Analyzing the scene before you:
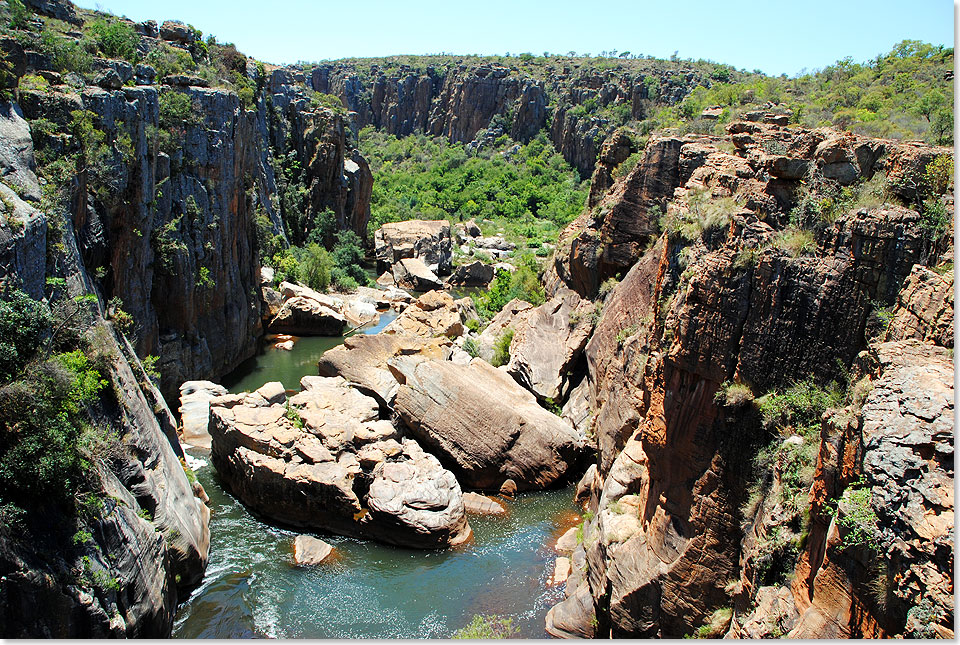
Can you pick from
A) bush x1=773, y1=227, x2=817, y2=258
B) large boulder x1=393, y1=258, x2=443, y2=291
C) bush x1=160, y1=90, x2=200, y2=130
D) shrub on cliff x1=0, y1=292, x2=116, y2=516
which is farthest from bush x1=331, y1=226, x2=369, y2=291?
bush x1=773, y1=227, x2=817, y2=258

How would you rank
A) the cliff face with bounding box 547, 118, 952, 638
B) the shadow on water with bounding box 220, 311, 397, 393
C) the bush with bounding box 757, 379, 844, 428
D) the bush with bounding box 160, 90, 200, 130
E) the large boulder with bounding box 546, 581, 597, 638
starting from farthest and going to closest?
the shadow on water with bounding box 220, 311, 397, 393, the bush with bounding box 160, 90, 200, 130, the large boulder with bounding box 546, 581, 597, 638, the bush with bounding box 757, 379, 844, 428, the cliff face with bounding box 547, 118, 952, 638

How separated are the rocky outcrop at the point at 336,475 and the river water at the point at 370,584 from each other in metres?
0.50

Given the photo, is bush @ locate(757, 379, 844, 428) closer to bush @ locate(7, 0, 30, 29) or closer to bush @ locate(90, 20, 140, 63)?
bush @ locate(7, 0, 30, 29)


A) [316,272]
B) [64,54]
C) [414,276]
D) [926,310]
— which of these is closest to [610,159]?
[64,54]

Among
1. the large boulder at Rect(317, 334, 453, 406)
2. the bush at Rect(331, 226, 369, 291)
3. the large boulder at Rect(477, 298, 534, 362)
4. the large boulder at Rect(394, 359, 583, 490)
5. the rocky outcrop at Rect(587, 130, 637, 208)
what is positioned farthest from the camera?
the bush at Rect(331, 226, 369, 291)

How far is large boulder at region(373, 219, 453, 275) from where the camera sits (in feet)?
187

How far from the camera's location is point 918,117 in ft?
79.9

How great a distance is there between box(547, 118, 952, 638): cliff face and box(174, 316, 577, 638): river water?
2.35m

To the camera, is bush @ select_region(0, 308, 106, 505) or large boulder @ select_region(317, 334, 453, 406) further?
large boulder @ select_region(317, 334, 453, 406)

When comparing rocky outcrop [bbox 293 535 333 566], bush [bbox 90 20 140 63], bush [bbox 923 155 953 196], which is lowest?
rocky outcrop [bbox 293 535 333 566]

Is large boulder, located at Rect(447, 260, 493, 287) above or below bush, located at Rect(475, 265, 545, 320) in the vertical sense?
below

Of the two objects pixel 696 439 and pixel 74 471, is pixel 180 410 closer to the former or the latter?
pixel 74 471

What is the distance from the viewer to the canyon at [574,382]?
343 inches

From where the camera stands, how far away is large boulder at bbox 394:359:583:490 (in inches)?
850
